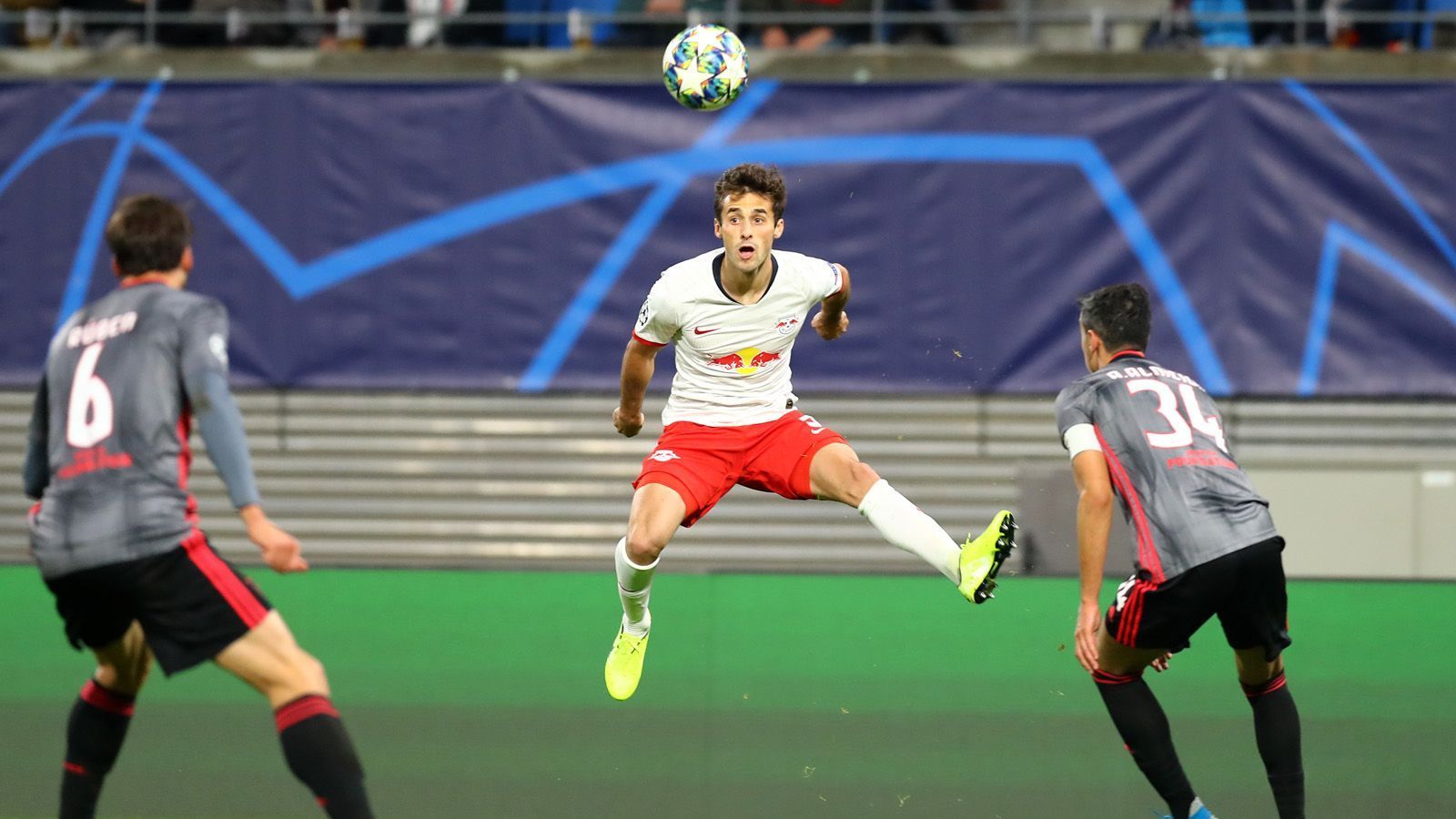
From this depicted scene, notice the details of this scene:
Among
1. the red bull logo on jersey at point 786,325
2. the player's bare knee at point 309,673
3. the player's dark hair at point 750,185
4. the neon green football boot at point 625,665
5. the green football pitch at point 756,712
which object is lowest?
the green football pitch at point 756,712

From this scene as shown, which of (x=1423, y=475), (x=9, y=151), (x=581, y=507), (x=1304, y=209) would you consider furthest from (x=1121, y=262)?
(x=9, y=151)

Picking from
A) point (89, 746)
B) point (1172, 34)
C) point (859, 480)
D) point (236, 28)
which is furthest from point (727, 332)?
point (236, 28)

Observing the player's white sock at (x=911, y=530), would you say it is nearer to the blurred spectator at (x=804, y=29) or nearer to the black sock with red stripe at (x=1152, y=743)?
the black sock with red stripe at (x=1152, y=743)

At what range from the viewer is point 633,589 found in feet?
19.6

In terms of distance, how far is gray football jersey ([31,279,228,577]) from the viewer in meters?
4.14

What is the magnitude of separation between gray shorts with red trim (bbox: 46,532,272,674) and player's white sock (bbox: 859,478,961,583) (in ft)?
7.85

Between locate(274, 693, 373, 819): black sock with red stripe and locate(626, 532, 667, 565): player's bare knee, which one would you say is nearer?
locate(274, 693, 373, 819): black sock with red stripe

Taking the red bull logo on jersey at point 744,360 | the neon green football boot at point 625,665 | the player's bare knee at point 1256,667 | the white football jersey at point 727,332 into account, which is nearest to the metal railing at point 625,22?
the white football jersey at point 727,332

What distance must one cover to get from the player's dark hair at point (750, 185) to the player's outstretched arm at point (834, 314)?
0.56 metres

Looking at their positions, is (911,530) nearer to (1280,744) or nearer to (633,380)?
(633,380)

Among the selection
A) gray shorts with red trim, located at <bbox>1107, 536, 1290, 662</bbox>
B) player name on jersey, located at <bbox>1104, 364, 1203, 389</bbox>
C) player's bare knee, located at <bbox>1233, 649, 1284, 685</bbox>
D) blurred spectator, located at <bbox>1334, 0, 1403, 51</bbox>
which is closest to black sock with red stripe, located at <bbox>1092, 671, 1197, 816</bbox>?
gray shorts with red trim, located at <bbox>1107, 536, 1290, 662</bbox>

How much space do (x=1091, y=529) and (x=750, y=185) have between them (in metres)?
1.79

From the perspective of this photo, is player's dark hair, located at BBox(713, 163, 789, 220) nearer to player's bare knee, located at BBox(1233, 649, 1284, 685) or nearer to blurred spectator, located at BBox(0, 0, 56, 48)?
player's bare knee, located at BBox(1233, 649, 1284, 685)

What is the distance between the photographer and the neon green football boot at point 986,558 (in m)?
5.36
